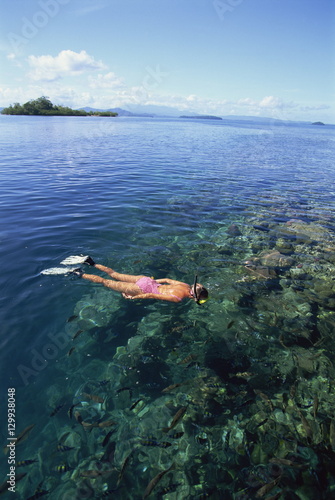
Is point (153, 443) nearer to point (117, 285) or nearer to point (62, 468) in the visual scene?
point (62, 468)

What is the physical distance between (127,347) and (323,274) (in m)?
8.68

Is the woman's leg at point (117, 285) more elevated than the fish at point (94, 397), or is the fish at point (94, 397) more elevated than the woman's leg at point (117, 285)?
the woman's leg at point (117, 285)

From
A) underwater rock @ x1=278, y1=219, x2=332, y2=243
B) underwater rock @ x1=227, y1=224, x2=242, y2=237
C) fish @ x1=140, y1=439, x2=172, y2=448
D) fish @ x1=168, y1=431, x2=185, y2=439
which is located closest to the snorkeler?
fish @ x1=168, y1=431, x2=185, y2=439

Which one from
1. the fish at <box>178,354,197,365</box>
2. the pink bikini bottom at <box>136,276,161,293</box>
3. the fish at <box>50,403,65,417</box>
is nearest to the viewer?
the fish at <box>50,403,65,417</box>

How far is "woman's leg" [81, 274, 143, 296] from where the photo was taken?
921 centimetres

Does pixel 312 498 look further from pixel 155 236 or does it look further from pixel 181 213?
pixel 181 213

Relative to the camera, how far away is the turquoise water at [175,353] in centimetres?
509

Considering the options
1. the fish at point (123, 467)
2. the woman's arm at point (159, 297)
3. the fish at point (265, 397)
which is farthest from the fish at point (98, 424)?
the woman's arm at point (159, 297)

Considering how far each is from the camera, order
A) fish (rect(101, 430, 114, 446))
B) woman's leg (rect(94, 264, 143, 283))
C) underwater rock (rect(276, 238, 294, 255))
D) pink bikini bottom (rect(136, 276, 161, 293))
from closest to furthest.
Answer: fish (rect(101, 430, 114, 446)) < pink bikini bottom (rect(136, 276, 161, 293)) < woman's leg (rect(94, 264, 143, 283)) < underwater rock (rect(276, 238, 294, 255))

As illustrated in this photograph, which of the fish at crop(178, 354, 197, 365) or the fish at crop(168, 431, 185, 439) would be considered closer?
the fish at crop(168, 431, 185, 439)

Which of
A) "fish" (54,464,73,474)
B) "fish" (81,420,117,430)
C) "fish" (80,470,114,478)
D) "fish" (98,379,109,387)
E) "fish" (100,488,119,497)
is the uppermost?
"fish" (98,379,109,387)

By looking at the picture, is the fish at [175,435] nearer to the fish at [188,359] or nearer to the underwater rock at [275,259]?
the fish at [188,359]

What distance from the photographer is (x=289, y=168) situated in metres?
32.6

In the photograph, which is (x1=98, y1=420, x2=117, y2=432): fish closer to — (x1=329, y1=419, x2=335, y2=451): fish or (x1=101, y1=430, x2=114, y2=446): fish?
(x1=101, y1=430, x2=114, y2=446): fish
